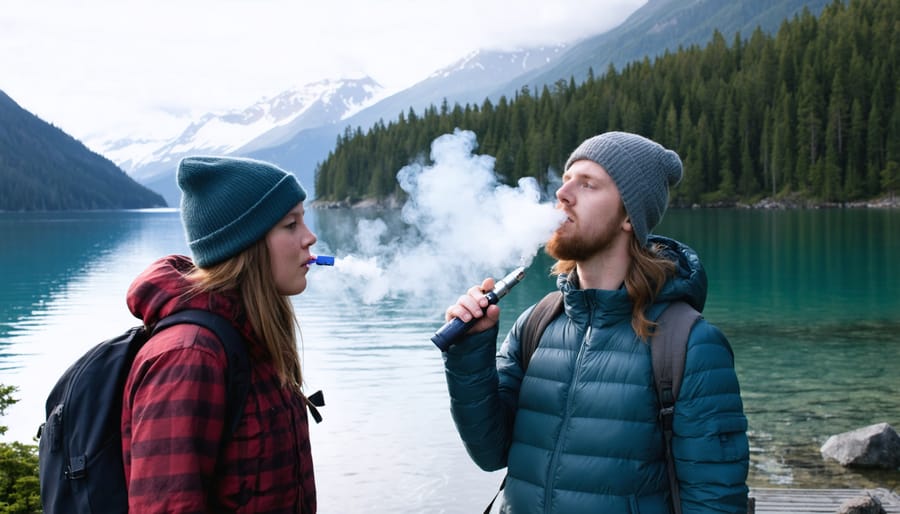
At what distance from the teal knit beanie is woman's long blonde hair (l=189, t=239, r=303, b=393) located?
1.9 inches

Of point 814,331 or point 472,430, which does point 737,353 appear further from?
point 472,430

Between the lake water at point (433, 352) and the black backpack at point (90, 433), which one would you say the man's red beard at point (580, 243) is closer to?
the lake water at point (433, 352)

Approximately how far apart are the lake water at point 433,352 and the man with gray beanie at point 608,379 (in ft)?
3.20

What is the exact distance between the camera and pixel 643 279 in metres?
3.69

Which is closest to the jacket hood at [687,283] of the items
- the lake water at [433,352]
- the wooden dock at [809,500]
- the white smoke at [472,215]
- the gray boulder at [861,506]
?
the white smoke at [472,215]

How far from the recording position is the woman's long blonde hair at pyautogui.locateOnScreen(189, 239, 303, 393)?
10.1ft

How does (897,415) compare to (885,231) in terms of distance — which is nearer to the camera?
(897,415)

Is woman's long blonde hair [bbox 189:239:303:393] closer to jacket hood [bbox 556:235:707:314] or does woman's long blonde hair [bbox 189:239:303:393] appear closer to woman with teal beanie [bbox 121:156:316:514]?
woman with teal beanie [bbox 121:156:316:514]

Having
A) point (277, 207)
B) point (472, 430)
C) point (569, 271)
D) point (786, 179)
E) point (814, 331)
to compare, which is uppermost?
point (277, 207)

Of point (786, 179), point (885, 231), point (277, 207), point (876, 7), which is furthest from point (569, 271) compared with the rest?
point (876, 7)

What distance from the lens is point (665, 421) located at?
3.47m

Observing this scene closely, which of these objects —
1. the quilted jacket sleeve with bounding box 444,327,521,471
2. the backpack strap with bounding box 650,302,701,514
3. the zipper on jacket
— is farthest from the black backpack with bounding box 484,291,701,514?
the quilted jacket sleeve with bounding box 444,327,521,471

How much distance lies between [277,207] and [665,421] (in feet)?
5.91

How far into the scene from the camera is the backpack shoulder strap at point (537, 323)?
13.2 feet
